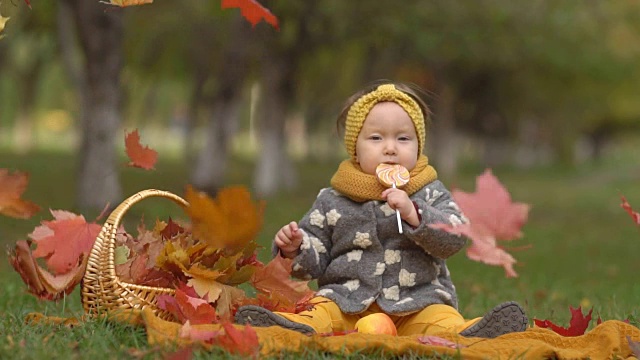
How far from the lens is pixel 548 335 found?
3416 mm

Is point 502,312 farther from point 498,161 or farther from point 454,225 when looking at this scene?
point 498,161

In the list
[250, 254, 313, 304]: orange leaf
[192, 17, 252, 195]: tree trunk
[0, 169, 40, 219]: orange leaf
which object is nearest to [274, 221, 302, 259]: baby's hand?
[250, 254, 313, 304]: orange leaf

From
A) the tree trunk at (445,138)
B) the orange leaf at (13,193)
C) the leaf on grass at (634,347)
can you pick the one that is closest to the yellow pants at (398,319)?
the leaf on grass at (634,347)

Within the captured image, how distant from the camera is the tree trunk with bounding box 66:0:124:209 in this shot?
9977mm

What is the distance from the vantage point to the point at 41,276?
3730 millimetres

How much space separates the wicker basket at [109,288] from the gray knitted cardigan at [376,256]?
61 centimetres

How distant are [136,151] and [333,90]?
25368 mm

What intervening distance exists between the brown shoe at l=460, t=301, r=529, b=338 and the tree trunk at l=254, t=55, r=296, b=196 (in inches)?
523

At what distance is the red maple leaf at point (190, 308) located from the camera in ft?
10.9

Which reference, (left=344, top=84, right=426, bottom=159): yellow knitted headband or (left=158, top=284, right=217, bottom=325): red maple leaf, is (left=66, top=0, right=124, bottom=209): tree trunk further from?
(left=158, top=284, right=217, bottom=325): red maple leaf

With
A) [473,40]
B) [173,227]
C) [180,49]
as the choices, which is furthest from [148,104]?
[173,227]

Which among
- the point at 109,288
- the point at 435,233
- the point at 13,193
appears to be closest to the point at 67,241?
the point at 13,193

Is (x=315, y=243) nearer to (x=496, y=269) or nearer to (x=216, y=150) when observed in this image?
(x=496, y=269)

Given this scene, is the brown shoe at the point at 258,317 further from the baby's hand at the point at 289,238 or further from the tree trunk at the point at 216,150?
Answer: the tree trunk at the point at 216,150
